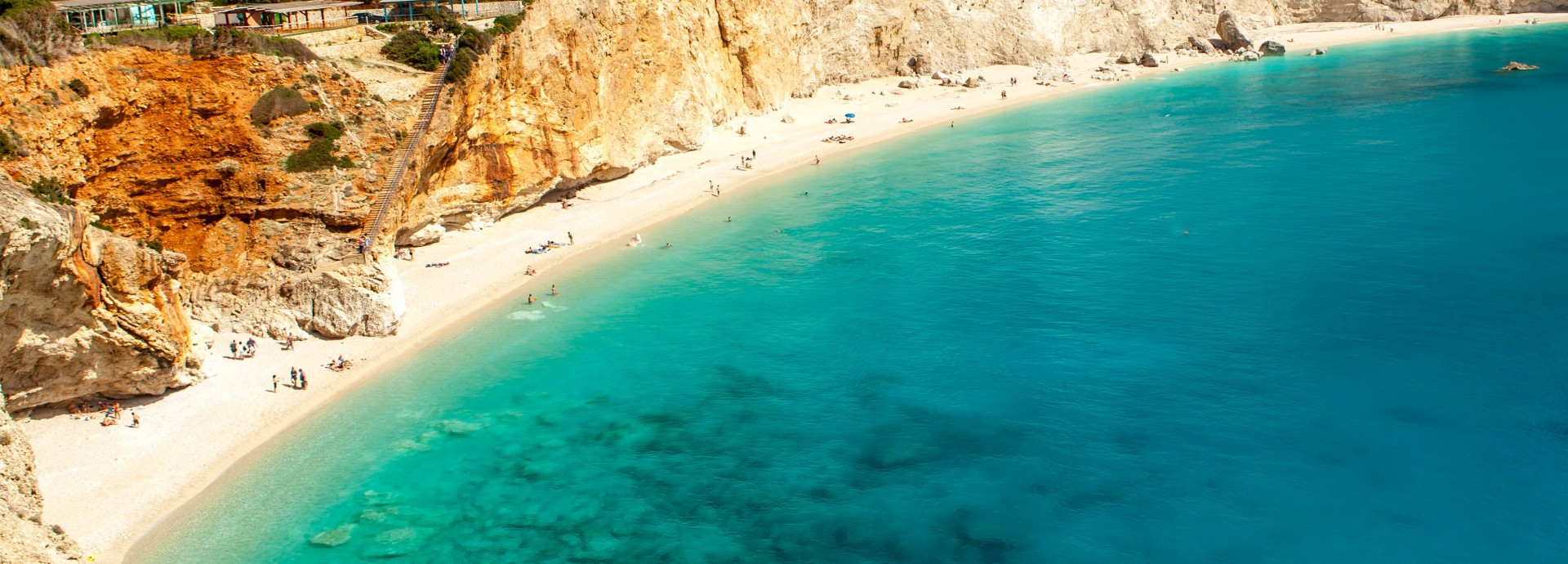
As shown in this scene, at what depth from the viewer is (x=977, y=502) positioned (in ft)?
90.9

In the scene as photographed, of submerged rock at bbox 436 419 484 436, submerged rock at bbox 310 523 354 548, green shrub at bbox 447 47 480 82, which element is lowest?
submerged rock at bbox 310 523 354 548

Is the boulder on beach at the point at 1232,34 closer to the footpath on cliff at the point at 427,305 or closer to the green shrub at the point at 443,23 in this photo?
the footpath on cliff at the point at 427,305

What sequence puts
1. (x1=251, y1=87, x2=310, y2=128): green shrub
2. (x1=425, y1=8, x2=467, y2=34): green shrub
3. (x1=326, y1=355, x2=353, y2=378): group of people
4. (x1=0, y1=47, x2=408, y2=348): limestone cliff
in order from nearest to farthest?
(x1=0, y1=47, x2=408, y2=348): limestone cliff
(x1=326, y1=355, x2=353, y2=378): group of people
(x1=251, y1=87, x2=310, y2=128): green shrub
(x1=425, y1=8, x2=467, y2=34): green shrub

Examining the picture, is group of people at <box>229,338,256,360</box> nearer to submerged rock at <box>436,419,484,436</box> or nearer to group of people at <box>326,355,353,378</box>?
group of people at <box>326,355,353,378</box>

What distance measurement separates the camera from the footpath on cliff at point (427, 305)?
2938 centimetres

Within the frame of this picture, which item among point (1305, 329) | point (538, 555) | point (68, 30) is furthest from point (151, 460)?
point (1305, 329)

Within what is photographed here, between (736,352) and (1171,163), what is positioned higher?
(1171,163)

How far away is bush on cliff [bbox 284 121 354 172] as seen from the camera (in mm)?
40000

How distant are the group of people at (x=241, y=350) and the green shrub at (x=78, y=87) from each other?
10.3m

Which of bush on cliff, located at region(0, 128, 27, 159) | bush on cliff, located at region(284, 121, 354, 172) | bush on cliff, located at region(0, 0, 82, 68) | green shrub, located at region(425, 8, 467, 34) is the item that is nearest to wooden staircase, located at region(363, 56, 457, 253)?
bush on cliff, located at region(284, 121, 354, 172)

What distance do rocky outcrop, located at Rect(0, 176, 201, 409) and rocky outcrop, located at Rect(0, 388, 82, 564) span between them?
514 centimetres

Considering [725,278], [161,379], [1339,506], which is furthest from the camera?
[725,278]

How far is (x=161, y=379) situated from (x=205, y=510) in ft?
22.6

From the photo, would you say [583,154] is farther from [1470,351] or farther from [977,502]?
[1470,351]
